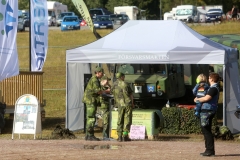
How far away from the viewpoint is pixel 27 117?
15914mm

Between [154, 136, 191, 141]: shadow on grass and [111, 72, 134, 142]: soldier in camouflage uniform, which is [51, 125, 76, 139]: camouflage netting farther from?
[154, 136, 191, 141]: shadow on grass

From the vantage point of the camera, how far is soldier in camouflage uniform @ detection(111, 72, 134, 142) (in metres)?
15.2

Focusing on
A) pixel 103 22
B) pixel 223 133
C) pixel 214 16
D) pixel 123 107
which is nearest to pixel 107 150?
pixel 123 107

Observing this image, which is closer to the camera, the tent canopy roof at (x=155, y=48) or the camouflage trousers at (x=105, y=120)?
the camouflage trousers at (x=105, y=120)

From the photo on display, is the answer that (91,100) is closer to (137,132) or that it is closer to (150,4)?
(137,132)

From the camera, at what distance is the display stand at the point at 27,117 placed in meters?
15.8

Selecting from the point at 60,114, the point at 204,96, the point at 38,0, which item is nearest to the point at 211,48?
the point at 204,96

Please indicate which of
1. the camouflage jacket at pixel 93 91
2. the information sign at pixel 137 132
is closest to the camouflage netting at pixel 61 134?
the camouflage jacket at pixel 93 91

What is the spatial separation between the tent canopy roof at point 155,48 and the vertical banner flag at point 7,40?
5.24 feet

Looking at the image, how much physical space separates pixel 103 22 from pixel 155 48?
105 feet

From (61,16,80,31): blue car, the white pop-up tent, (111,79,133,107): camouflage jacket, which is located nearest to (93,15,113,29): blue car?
(61,16,80,31): blue car

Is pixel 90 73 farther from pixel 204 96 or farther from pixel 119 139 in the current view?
pixel 204 96

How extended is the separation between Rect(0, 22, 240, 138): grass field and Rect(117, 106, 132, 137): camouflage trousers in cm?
336

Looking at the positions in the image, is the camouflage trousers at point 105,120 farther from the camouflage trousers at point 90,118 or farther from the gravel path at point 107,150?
the gravel path at point 107,150
